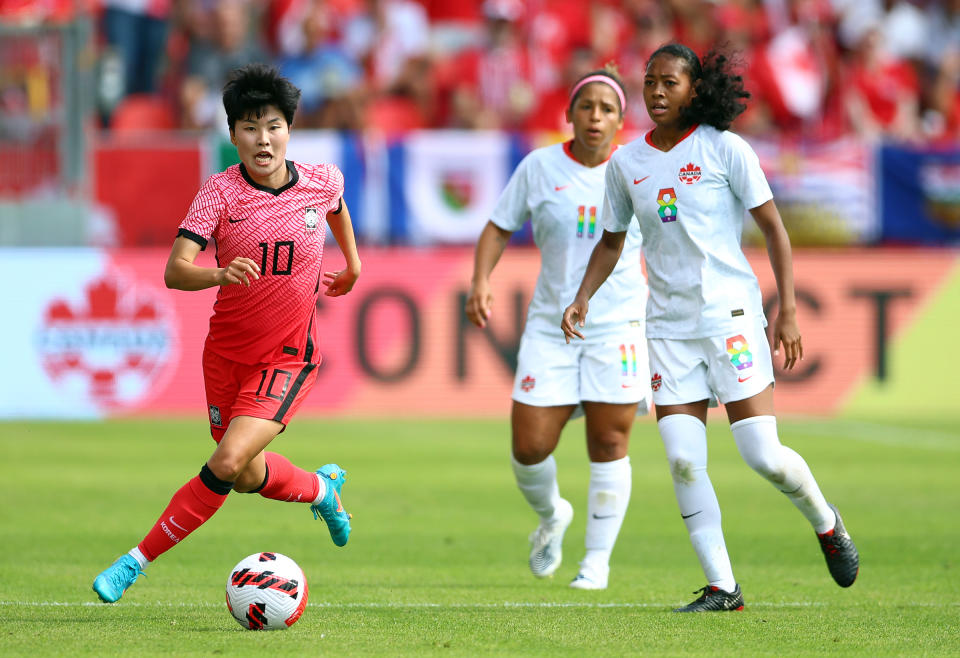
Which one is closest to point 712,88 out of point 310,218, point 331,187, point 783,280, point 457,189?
point 783,280

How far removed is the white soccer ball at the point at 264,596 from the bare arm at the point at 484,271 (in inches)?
67.3

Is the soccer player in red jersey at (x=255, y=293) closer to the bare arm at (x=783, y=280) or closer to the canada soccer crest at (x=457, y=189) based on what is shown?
the bare arm at (x=783, y=280)

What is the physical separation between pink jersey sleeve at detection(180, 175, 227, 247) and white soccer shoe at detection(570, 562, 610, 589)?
252 cm

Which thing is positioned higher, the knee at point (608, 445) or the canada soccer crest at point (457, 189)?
the canada soccer crest at point (457, 189)

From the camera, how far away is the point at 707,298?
256 inches

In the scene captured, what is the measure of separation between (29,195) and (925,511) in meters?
9.95

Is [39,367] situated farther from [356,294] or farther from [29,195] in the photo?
[356,294]

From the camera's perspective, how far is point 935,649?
18.8ft

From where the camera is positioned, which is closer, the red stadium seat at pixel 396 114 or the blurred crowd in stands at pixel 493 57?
the blurred crowd in stands at pixel 493 57

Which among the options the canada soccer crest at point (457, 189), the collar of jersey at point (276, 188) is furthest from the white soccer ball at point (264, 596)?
the canada soccer crest at point (457, 189)

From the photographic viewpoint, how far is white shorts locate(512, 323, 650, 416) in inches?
298

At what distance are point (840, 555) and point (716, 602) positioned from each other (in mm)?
613

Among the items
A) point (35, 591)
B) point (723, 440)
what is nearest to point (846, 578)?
point (35, 591)

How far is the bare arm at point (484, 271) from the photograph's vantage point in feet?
24.3
